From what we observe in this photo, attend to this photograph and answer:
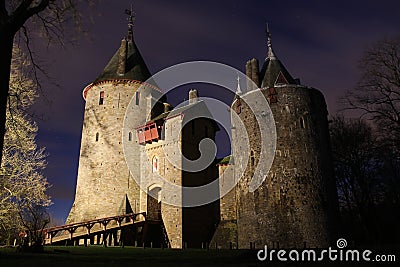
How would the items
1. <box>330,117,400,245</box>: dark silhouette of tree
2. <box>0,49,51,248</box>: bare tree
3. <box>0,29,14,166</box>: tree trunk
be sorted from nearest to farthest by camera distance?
<box>0,29,14,166</box>: tree trunk
<box>0,49,51,248</box>: bare tree
<box>330,117,400,245</box>: dark silhouette of tree

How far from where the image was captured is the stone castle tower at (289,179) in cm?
1992

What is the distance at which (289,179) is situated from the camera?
2066 centimetres

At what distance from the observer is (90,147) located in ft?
106

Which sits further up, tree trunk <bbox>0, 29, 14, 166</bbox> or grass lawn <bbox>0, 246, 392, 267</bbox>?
tree trunk <bbox>0, 29, 14, 166</bbox>

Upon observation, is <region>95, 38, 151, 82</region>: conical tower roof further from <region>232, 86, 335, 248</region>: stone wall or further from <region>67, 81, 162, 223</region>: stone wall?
<region>232, 86, 335, 248</region>: stone wall

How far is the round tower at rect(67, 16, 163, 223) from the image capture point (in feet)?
98.6

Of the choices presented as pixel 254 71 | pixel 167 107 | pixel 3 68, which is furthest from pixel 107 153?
pixel 3 68

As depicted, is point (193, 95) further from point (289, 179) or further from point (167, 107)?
point (289, 179)

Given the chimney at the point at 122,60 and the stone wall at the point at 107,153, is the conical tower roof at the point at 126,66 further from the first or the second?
the stone wall at the point at 107,153

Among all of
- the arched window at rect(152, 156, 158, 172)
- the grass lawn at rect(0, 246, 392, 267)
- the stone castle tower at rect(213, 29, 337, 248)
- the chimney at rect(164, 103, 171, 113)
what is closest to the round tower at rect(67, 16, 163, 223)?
the chimney at rect(164, 103, 171, 113)

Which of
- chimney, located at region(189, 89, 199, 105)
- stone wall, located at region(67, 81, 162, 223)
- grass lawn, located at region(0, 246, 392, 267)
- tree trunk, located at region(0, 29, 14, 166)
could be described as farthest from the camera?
chimney, located at region(189, 89, 199, 105)

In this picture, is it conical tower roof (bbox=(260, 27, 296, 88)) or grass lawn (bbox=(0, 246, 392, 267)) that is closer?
grass lawn (bbox=(0, 246, 392, 267))

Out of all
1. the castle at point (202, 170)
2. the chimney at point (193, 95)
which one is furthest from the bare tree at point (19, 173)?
the chimney at point (193, 95)

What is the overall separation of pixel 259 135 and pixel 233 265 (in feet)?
46.4
